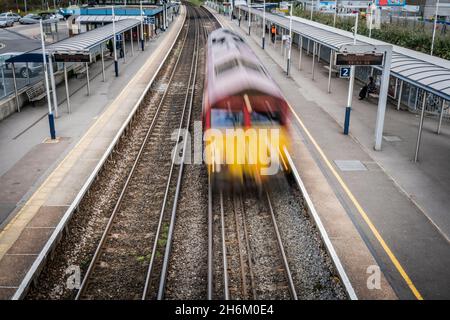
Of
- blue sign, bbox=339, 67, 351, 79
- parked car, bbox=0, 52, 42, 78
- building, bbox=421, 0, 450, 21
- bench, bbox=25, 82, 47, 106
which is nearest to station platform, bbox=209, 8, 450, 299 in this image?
blue sign, bbox=339, 67, 351, 79

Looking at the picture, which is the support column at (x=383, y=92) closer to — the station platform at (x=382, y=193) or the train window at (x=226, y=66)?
the station platform at (x=382, y=193)

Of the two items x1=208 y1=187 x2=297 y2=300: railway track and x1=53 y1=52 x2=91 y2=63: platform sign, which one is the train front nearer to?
x1=208 y1=187 x2=297 y2=300: railway track

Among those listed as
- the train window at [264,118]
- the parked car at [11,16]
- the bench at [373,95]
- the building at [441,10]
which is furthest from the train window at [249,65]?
the parked car at [11,16]

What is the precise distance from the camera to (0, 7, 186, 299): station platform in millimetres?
11680

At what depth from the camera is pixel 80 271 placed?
11.0 metres

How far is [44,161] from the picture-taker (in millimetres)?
17109

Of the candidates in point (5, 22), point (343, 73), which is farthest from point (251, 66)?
point (5, 22)

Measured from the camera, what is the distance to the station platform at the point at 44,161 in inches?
460

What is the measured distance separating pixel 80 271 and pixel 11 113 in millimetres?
14517

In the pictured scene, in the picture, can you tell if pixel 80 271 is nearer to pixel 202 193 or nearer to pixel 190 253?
pixel 190 253

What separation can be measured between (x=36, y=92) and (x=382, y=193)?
60.8ft

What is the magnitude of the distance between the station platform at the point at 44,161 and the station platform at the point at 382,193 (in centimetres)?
714

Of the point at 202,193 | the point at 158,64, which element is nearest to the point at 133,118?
the point at 202,193

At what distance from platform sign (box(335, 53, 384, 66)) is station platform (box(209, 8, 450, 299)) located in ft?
10.3
